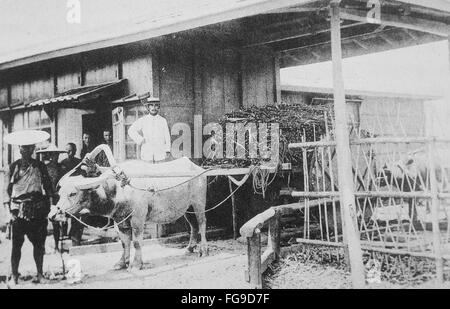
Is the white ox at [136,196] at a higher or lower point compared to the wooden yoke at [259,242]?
higher

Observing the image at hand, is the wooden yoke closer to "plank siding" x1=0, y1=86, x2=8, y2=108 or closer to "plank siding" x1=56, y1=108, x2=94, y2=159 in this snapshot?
"plank siding" x1=56, y1=108, x2=94, y2=159

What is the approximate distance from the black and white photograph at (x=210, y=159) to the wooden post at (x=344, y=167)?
0.07 ft

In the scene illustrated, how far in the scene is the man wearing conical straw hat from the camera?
6484mm

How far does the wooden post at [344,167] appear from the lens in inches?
234

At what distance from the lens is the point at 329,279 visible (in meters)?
6.26

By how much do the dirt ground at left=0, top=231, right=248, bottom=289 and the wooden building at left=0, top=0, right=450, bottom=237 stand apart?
2432mm

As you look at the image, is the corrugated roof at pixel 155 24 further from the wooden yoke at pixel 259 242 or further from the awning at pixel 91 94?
the wooden yoke at pixel 259 242

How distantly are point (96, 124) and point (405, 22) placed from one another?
292 inches

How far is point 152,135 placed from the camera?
8266mm

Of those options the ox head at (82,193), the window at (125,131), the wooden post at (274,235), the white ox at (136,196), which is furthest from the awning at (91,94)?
the wooden post at (274,235)

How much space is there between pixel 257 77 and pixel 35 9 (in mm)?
5506
